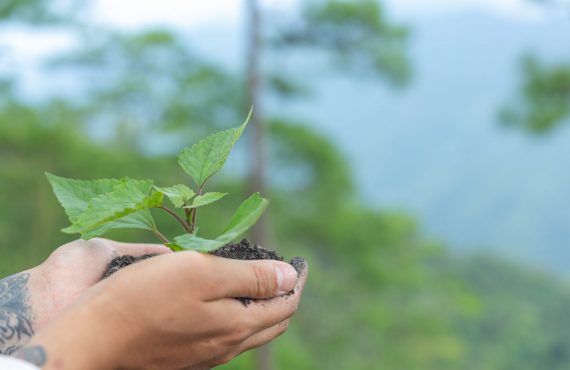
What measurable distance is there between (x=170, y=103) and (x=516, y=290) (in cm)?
1622

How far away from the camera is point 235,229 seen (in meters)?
1.19

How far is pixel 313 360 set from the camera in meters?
12.8

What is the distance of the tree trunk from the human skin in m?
4.32

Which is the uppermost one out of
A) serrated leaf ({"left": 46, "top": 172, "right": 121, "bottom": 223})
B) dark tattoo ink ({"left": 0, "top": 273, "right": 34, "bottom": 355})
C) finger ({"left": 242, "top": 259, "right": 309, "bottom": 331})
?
serrated leaf ({"left": 46, "top": 172, "right": 121, "bottom": 223})

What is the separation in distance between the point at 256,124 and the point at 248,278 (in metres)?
4.79

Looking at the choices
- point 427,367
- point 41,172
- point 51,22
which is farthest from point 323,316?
point 51,22

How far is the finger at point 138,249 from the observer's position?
5.00ft

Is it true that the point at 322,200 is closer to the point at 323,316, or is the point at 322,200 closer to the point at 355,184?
the point at 355,184

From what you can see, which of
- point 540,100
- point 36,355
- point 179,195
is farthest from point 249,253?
point 540,100

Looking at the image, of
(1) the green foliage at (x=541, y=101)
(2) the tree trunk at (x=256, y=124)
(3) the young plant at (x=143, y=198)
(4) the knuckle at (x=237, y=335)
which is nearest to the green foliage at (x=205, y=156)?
(3) the young plant at (x=143, y=198)

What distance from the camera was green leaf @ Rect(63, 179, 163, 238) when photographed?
1250 mm

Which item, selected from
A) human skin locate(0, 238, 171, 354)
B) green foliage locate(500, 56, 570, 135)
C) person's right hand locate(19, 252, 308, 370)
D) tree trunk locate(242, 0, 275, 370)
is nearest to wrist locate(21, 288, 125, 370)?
person's right hand locate(19, 252, 308, 370)

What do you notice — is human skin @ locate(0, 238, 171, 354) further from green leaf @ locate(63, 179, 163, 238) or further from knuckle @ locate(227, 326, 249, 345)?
knuckle @ locate(227, 326, 249, 345)

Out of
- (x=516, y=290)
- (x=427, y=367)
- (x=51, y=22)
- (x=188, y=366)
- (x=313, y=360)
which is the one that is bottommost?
(x=516, y=290)
